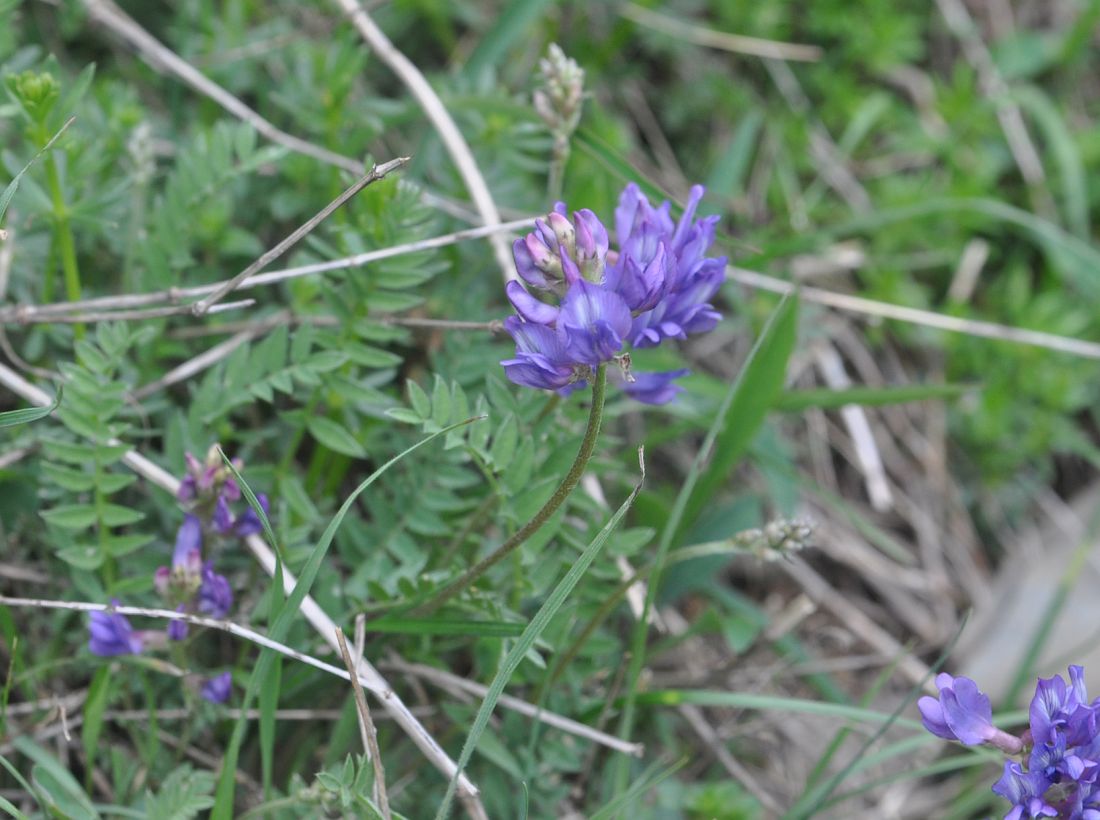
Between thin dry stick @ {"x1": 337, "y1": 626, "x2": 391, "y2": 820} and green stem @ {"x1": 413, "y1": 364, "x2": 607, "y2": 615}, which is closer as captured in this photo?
green stem @ {"x1": 413, "y1": 364, "x2": 607, "y2": 615}

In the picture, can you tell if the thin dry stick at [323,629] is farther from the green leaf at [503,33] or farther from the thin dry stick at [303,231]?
the green leaf at [503,33]

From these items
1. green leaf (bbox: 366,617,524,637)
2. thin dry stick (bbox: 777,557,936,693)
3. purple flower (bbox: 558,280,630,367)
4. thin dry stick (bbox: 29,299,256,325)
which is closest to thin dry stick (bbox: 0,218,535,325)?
thin dry stick (bbox: 29,299,256,325)

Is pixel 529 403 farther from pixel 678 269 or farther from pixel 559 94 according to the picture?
pixel 559 94

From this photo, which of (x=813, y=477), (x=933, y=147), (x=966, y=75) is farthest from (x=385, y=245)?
(x=966, y=75)

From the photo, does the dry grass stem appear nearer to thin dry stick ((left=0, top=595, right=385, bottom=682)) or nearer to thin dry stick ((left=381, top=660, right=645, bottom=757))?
thin dry stick ((left=381, top=660, right=645, bottom=757))

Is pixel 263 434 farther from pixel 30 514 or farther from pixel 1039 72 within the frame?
pixel 1039 72

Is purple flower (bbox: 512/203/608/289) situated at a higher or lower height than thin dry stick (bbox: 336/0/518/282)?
higher
